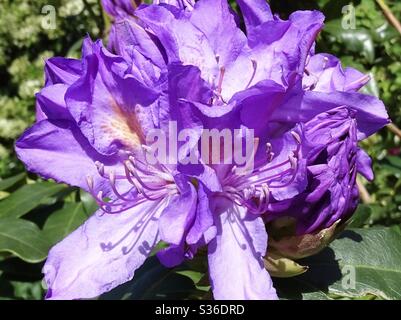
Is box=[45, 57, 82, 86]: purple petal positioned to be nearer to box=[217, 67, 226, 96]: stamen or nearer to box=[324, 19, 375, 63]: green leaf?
box=[217, 67, 226, 96]: stamen

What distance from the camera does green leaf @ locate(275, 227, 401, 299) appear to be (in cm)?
109

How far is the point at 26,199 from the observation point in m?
1.80

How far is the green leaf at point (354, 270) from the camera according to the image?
1095 millimetres

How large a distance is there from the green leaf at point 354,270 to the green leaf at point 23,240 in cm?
68

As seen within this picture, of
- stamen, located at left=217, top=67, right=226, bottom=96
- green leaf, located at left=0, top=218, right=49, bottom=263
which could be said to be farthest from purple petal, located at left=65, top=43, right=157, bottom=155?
green leaf, located at left=0, top=218, right=49, bottom=263

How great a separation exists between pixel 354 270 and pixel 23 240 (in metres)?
0.81

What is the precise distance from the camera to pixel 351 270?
1.14 meters

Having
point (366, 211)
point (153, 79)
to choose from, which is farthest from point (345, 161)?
point (366, 211)

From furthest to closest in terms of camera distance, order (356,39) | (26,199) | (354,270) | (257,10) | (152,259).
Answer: (356,39)
(26,199)
(152,259)
(354,270)
(257,10)

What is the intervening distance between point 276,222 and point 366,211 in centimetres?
59

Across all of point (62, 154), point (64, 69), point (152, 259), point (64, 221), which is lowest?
point (64, 221)

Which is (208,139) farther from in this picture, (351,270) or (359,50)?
(359,50)

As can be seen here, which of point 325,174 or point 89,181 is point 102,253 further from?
point 325,174

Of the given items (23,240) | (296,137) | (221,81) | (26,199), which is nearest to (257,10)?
(221,81)
